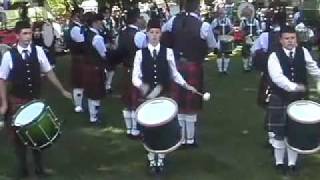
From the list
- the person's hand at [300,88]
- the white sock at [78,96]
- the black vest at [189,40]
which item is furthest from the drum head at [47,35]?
the person's hand at [300,88]

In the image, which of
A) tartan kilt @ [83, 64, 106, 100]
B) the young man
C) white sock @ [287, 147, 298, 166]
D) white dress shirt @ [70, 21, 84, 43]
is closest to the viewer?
white sock @ [287, 147, 298, 166]

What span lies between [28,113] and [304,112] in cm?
239

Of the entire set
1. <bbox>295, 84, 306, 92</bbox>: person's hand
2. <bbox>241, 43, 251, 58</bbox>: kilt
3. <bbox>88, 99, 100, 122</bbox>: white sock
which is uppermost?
<bbox>295, 84, 306, 92</bbox>: person's hand

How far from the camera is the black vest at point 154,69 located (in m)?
6.29

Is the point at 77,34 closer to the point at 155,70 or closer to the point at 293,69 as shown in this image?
the point at 155,70

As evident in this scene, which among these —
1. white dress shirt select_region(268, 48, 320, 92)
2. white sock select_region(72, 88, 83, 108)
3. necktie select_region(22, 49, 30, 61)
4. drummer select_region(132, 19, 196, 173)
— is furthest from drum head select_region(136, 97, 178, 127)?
white sock select_region(72, 88, 83, 108)

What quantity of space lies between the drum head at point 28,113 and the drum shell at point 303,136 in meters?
2.17

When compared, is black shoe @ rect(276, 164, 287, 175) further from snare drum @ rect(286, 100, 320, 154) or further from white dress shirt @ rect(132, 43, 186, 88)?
white dress shirt @ rect(132, 43, 186, 88)

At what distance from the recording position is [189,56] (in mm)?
7172

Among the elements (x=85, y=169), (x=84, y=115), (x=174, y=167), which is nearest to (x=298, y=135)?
(x=174, y=167)

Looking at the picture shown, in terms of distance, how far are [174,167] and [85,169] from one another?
88 centimetres

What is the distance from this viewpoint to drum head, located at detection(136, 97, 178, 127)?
5.57m

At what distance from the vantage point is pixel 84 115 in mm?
9328

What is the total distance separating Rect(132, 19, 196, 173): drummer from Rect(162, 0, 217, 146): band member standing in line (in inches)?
31.3
